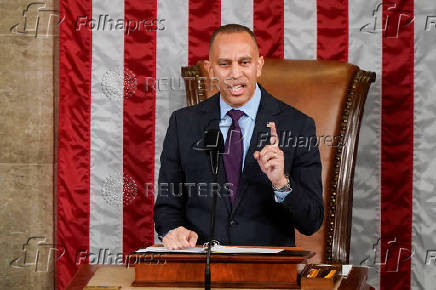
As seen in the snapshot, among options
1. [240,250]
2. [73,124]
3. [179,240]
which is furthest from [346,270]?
[73,124]

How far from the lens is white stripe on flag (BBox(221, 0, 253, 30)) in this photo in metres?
3.15

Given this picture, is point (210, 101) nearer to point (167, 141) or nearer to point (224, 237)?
point (167, 141)

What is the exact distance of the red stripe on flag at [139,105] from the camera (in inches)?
125

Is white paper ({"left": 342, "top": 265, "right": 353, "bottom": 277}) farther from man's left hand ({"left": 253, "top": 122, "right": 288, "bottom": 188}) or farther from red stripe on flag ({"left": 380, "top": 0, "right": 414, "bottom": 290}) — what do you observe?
red stripe on flag ({"left": 380, "top": 0, "right": 414, "bottom": 290})

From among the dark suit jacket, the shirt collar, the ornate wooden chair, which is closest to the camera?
the dark suit jacket

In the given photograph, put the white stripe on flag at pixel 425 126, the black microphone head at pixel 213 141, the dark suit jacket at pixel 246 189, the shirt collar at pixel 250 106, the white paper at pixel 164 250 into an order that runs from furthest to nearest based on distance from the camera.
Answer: the white stripe on flag at pixel 425 126, the shirt collar at pixel 250 106, the dark suit jacket at pixel 246 189, the white paper at pixel 164 250, the black microphone head at pixel 213 141

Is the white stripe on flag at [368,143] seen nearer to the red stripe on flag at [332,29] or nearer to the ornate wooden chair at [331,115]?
the red stripe on flag at [332,29]

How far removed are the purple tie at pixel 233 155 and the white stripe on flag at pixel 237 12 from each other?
3.15ft

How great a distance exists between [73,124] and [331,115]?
1324 millimetres

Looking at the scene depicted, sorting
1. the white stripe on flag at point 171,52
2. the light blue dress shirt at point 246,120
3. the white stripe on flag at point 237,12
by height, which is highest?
the white stripe on flag at point 237,12

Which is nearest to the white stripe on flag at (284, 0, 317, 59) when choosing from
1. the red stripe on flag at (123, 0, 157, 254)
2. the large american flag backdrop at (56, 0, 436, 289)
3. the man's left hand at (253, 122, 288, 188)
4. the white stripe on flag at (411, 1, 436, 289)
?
the large american flag backdrop at (56, 0, 436, 289)

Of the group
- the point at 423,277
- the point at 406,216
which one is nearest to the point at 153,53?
the point at 406,216

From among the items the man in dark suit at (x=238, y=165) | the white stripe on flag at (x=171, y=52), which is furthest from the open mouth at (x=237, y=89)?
the white stripe on flag at (x=171, y=52)

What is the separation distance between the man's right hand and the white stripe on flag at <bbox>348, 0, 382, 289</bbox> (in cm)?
141
